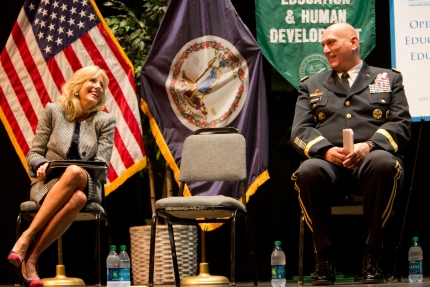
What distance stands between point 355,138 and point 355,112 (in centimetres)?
16

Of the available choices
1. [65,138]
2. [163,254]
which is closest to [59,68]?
[65,138]

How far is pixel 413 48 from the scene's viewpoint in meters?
5.06

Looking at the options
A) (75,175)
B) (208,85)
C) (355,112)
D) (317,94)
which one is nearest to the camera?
(75,175)

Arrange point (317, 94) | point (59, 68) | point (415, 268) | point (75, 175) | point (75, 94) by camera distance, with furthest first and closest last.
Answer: point (59, 68)
point (75, 94)
point (415, 268)
point (317, 94)
point (75, 175)

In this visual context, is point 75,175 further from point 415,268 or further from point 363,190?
point 415,268

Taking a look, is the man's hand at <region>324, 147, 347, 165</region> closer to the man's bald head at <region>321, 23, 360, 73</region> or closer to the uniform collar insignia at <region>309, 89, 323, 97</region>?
the uniform collar insignia at <region>309, 89, 323, 97</region>

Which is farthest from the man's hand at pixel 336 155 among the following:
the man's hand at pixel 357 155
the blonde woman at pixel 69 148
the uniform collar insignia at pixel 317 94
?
the blonde woman at pixel 69 148

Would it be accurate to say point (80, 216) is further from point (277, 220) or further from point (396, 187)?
point (396, 187)

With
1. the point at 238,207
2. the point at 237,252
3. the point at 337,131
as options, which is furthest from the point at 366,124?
the point at 237,252

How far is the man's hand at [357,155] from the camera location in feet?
12.9

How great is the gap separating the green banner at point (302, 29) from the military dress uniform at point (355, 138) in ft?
2.28

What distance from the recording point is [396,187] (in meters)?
3.95

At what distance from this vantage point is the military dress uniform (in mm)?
3900

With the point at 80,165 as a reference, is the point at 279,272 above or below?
below
